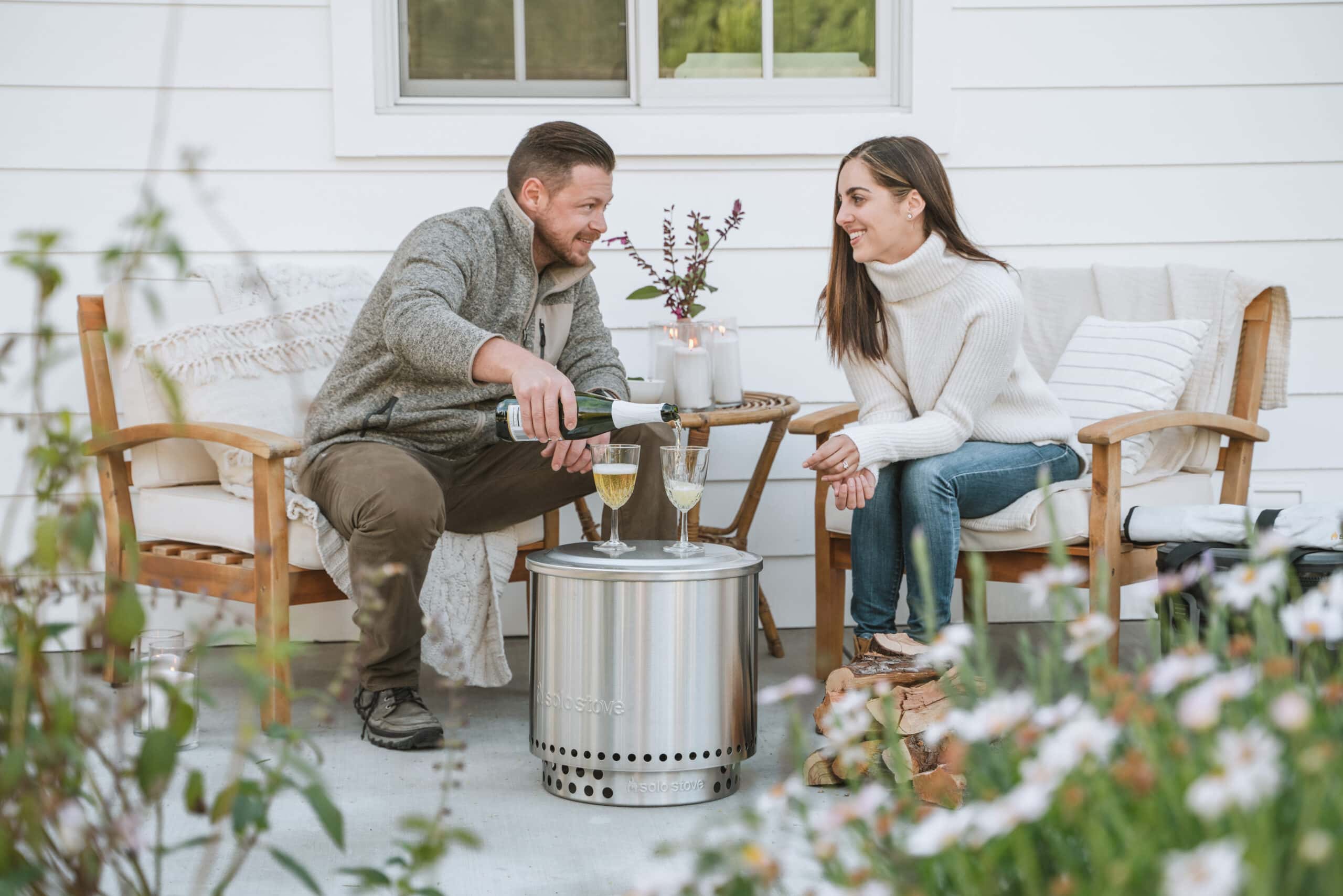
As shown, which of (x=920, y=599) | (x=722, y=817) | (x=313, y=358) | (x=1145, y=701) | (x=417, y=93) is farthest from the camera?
(x=417, y=93)

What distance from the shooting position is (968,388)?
2.53 m

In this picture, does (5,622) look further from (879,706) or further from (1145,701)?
(879,706)

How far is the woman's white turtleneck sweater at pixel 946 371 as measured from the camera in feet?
8.20

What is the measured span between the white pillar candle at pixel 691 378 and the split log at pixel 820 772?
0.91 meters

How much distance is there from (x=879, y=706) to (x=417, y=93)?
6.56ft

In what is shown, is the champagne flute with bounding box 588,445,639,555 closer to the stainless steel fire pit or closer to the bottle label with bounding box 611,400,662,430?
the stainless steel fire pit

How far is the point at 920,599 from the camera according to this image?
248 centimetres

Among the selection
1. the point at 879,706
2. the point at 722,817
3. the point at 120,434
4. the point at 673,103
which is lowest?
the point at 722,817

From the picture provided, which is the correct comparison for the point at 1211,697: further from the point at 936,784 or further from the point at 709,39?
the point at 709,39

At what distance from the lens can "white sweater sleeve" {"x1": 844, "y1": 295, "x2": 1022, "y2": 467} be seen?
97.6 inches

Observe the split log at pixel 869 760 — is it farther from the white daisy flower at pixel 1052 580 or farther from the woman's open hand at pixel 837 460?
the white daisy flower at pixel 1052 580

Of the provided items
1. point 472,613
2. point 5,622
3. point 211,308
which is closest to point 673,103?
point 211,308

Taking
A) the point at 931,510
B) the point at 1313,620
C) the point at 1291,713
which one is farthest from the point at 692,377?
the point at 1291,713

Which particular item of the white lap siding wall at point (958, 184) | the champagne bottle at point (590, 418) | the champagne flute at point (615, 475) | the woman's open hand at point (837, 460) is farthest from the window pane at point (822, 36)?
the champagne flute at point (615, 475)
